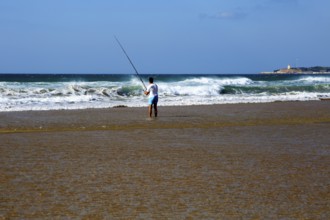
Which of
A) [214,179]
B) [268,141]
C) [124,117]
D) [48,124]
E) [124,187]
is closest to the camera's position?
[124,187]

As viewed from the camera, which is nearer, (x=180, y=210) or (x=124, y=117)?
(x=180, y=210)

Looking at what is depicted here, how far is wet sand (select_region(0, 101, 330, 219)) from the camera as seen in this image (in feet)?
13.8

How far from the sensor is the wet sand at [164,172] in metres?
4.20

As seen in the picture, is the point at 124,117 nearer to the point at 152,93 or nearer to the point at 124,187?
the point at 152,93

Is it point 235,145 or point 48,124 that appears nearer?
point 235,145

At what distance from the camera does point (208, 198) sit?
4535 mm

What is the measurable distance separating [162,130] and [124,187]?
5.17m

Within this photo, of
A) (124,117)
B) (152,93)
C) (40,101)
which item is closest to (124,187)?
(124,117)

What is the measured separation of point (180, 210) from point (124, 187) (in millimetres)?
929

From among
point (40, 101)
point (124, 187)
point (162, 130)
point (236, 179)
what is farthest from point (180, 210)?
point (40, 101)

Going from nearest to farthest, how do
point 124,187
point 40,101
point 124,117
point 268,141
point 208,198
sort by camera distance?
point 208,198, point 124,187, point 268,141, point 124,117, point 40,101

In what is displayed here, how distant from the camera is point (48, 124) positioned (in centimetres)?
1112

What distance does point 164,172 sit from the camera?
18.6ft

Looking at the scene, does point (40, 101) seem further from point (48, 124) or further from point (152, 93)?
point (48, 124)
